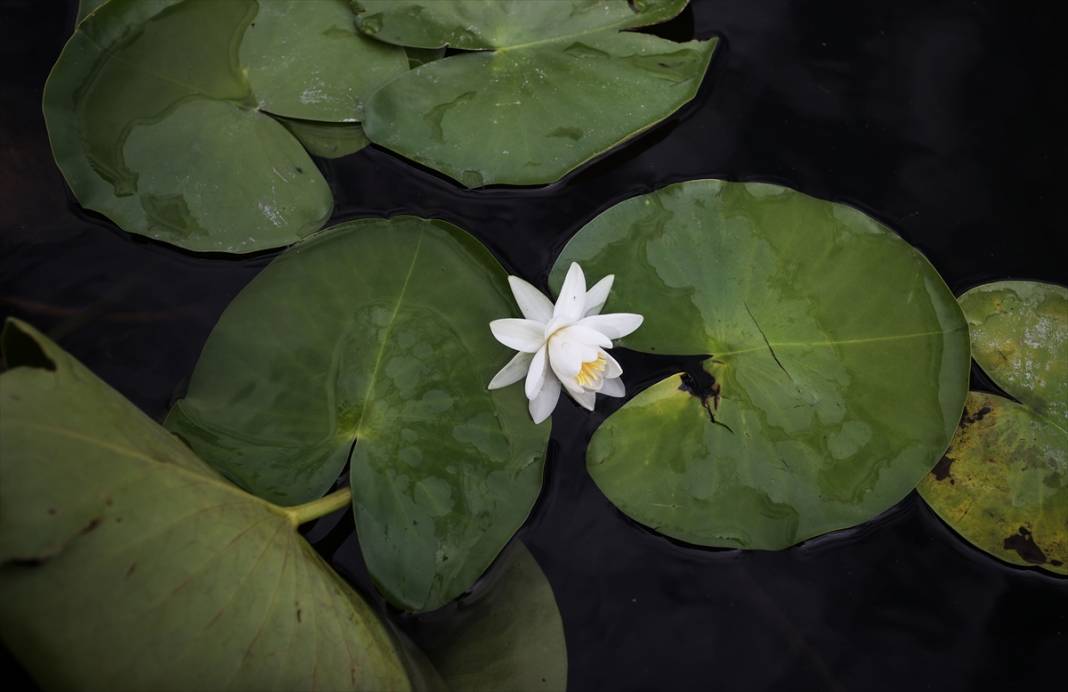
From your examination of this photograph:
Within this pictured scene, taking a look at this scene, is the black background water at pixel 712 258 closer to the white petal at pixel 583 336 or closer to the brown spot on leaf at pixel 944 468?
the brown spot on leaf at pixel 944 468

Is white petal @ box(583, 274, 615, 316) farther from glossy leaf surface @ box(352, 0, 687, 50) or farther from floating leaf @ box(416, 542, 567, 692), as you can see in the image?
glossy leaf surface @ box(352, 0, 687, 50)

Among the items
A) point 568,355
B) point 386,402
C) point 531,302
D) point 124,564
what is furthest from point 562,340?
point 124,564

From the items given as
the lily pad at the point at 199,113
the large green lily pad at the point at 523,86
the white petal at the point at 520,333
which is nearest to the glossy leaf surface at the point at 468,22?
the large green lily pad at the point at 523,86

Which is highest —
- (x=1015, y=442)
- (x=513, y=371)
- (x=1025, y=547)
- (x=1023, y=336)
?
(x=513, y=371)

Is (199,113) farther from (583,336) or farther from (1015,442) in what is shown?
(1015,442)

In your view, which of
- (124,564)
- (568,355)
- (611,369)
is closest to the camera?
(124,564)

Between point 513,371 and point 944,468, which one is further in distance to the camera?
point 944,468

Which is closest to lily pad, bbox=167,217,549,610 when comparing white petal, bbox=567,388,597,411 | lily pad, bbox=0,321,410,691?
white petal, bbox=567,388,597,411

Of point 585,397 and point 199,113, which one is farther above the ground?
point 199,113
